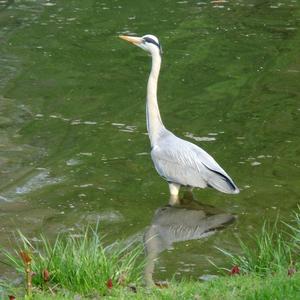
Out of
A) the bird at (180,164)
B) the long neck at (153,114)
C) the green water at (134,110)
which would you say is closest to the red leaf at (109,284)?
the green water at (134,110)

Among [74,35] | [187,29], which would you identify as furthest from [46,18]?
[187,29]

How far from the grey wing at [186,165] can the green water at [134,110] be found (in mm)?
261

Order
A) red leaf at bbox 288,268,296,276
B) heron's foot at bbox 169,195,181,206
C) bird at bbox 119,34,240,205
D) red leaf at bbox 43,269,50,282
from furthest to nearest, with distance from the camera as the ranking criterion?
heron's foot at bbox 169,195,181,206, bird at bbox 119,34,240,205, red leaf at bbox 43,269,50,282, red leaf at bbox 288,268,296,276

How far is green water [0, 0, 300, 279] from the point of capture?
9.02 meters

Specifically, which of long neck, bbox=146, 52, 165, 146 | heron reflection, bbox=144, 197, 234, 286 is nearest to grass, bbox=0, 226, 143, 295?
heron reflection, bbox=144, 197, 234, 286

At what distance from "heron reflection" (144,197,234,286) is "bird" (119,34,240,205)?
206 mm

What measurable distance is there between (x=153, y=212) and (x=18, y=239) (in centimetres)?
148

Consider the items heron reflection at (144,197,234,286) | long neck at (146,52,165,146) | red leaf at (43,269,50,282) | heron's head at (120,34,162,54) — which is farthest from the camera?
heron's head at (120,34,162,54)

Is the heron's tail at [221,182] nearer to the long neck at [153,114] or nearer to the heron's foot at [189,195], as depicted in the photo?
the heron's foot at [189,195]

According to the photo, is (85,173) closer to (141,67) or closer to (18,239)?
(18,239)

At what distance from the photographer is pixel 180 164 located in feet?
30.9

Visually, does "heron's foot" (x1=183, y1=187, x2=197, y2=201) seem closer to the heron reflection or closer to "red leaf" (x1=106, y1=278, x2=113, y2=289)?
the heron reflection

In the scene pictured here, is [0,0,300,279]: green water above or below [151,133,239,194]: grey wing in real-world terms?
below

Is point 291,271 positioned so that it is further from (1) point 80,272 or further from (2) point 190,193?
(2) point 190,193
